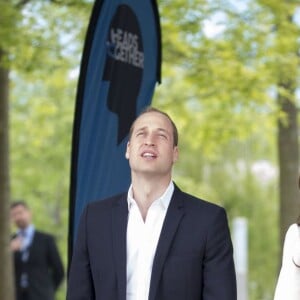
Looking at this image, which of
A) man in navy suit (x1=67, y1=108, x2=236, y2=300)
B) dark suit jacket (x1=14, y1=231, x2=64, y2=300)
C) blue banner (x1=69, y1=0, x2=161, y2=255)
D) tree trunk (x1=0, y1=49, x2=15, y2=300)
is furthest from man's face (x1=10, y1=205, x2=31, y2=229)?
man in navy suit (x1=67, y1=108, x2=236, y2=300)

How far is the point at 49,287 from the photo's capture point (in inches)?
521

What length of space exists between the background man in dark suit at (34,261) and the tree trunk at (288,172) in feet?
11.3

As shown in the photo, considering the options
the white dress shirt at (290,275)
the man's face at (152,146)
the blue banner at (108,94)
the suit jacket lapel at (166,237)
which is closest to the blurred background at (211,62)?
the blue banner at (108,94)

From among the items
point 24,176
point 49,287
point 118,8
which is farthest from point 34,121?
point 118,8

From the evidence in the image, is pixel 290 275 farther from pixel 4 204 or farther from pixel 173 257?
pixel 4 204

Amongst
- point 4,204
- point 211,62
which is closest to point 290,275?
point 4,204

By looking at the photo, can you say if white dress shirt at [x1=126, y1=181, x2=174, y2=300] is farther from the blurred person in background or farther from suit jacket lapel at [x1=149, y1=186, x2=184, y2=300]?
the blurred person in background

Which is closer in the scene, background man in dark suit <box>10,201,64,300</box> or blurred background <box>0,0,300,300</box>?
background man in dark suit <box>10,201,64,300</box>

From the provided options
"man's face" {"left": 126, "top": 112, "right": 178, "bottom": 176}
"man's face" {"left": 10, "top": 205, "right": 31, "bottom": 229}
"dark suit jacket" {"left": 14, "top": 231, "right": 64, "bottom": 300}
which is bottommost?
"dark suit jacket" {"left": 14, "top": 231, "right": 64, "bottom": 300}

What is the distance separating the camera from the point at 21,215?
42.8ft

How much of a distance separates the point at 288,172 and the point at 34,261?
3918 millimetres

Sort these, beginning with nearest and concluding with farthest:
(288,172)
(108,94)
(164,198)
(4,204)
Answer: (164,198) < (108,94) < (4,204) < (288,172)

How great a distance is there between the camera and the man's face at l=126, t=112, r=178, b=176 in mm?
5277

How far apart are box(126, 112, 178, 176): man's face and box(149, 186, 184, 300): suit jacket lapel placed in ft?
0.53
